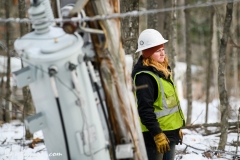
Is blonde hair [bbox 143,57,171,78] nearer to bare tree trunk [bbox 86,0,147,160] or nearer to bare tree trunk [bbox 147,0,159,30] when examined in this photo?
bare tree trunk [bbox 86,0,147,160]

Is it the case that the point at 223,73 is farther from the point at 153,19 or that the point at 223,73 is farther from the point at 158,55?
the point at 153,19

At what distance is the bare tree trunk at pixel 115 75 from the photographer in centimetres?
358

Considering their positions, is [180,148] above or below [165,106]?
below

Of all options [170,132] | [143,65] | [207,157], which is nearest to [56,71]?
[143,65]

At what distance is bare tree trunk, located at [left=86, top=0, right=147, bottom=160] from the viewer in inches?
141

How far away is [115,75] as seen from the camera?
3.65m

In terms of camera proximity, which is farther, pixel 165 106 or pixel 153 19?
pixel 153 19

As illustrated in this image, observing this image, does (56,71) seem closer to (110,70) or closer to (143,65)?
(110,70)

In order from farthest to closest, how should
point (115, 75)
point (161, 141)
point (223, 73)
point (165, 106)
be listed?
point (223, 73), point (165, 106), point (161, 141), point (115, 75)

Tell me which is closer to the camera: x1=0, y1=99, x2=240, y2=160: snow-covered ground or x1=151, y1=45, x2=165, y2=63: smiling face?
x1=151, y1=45, x2=165, y2=63: smiling face

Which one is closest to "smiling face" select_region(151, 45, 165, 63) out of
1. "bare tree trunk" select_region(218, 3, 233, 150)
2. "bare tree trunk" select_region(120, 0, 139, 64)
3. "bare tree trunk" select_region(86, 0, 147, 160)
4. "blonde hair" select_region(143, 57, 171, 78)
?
"blonde hair" select_region(143, 57, 171, 78)

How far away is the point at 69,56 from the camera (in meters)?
3.24

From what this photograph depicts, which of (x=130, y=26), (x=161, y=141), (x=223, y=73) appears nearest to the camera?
(x=161, y=141)

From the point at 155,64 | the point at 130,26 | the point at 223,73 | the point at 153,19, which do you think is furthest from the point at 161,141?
the point at 153,19
